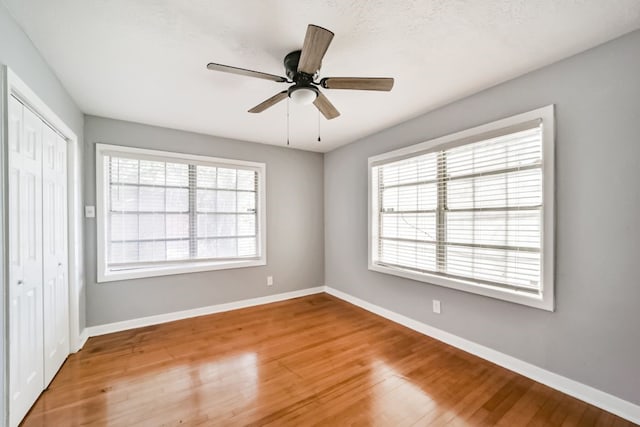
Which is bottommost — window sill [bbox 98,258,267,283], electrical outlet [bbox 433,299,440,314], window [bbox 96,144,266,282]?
electrical outlet [bbox 433,299,440,314]

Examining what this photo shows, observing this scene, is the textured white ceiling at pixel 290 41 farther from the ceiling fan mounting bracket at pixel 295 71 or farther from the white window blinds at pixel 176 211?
the white window blinds at pixel 176 211

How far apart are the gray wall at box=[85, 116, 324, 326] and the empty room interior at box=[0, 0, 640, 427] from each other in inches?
1.4

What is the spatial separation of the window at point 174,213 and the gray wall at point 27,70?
2.73ft

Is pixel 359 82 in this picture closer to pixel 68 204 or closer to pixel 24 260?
pixel 24 260

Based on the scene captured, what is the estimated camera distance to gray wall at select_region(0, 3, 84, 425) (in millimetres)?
1443

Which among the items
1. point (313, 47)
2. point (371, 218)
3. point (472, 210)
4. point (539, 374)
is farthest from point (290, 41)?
point (539, 374)

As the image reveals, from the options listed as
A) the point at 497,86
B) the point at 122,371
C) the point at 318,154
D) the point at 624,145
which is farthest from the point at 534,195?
the point at 122,371

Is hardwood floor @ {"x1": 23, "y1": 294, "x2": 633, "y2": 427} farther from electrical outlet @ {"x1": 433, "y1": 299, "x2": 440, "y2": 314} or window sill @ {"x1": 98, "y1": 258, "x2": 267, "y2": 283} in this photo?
window sill @ {"x1": 98, "y1": 258, "x2": 267, "y2": 283}

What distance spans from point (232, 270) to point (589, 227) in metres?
3.79

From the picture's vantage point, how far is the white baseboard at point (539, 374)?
5.72ft

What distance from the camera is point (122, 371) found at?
228 cm

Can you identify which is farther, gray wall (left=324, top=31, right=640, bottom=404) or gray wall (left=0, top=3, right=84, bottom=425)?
gray wall (left=324, top=31, right=640, bottom=404)

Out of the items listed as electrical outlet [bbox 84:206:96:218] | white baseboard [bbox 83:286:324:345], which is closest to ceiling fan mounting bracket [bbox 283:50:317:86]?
electrical outlet [bbox 84:206:96:218]

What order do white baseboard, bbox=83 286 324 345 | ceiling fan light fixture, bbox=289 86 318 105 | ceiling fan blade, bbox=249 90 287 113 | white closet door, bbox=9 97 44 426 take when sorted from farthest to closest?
1. white baseboard, bbox=83 286 324 345
2. ceiling fan blade, bbox=249 90 287 113
3. ceiling fan light fixture, bbox=289 86 318 105
4. white closet door, bbox=9 97 44 426
